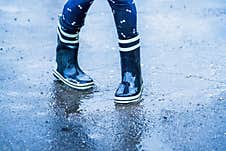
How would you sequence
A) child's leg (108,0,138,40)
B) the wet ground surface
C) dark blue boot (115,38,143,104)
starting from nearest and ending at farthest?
the wet ground surface, child's leg (108,0,138,40), dark blue boot (115,38,143,104)

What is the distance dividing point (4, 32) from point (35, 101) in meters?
1.70

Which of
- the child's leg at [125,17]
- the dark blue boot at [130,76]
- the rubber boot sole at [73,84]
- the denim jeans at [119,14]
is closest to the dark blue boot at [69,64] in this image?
the rubber boot sole at [73,84]

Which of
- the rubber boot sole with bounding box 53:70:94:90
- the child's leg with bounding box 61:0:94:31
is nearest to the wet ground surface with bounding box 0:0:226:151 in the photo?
the rubber boot sole with bounding box 53:70:94:90

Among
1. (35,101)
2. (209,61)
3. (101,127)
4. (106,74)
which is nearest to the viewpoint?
(101,127)

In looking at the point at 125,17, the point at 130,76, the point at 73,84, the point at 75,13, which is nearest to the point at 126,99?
the point at 130,76

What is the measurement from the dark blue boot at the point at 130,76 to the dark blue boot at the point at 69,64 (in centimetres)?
32

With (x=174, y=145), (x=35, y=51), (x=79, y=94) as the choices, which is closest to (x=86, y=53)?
(x=35, y=51)

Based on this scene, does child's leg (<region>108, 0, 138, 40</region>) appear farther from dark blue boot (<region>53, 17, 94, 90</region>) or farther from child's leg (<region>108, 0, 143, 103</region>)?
dark blue boot (<region>53, 17, 94, 90</region>)

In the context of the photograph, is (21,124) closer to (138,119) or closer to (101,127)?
(101,127)

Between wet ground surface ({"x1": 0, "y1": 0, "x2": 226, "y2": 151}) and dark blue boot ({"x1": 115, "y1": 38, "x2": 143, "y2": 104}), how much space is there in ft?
0.23

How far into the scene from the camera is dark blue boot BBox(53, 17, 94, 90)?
175 inches

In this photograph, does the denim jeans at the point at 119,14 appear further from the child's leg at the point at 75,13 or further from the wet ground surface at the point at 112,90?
the wet ground surface at the point at 112,90

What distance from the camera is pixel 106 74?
15.5ft

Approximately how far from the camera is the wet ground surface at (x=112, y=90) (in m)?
3.71
